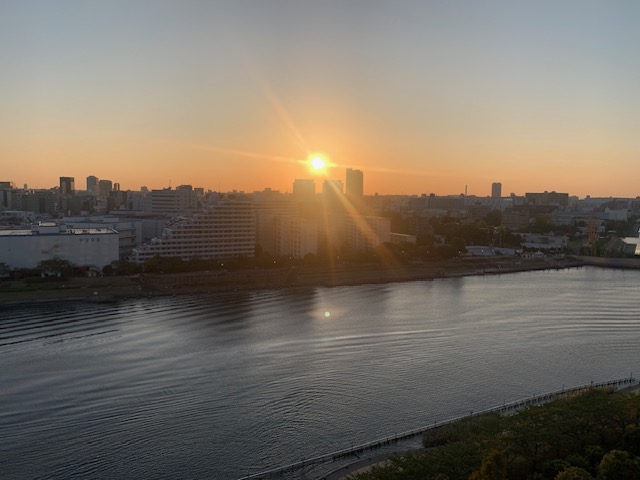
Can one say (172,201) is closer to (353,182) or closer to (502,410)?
(353,182)

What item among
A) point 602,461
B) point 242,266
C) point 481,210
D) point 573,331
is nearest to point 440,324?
point 573,331

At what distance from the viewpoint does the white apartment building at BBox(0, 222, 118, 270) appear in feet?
26.6

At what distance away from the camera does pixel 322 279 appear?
27.5 ft

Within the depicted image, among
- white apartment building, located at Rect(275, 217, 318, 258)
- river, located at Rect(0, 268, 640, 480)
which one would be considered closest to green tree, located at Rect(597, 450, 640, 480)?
river, located at Rect(0, 268, 640, 480)

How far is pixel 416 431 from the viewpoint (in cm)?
309

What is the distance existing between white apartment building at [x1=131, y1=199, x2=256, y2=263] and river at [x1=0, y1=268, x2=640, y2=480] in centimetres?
224

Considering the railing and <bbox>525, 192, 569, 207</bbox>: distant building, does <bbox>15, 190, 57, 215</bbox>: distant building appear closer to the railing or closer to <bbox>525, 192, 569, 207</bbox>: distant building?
the railing

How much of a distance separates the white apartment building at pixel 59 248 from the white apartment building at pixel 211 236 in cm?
53

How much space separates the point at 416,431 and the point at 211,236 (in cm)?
684

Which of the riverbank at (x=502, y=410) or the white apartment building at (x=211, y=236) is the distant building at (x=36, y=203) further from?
the riverbank at (x=502, y=410)

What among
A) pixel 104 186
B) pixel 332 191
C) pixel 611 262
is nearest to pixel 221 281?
pixel 611 262

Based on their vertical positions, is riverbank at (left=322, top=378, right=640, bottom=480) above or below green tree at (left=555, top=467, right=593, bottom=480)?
below

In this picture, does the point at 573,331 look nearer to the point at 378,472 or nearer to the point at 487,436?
the point at 487,436

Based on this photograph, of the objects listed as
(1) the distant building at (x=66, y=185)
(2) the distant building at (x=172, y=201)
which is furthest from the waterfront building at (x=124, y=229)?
(1) the distant building at (x=66, y=185)
